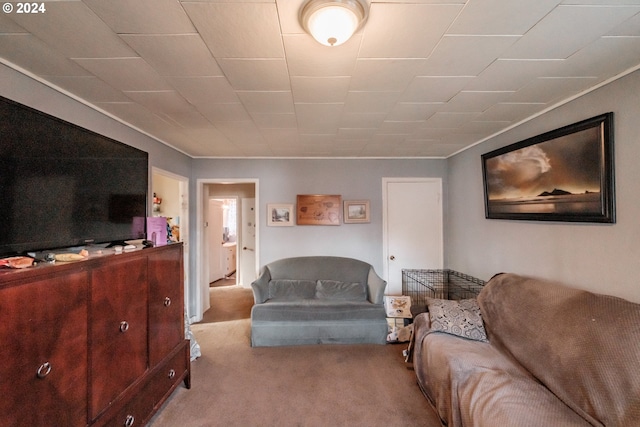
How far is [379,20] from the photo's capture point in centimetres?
125

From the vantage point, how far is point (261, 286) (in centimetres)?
345

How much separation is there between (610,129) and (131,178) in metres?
3.71

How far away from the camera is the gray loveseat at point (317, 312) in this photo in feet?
10.3

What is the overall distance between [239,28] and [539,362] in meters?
2.71

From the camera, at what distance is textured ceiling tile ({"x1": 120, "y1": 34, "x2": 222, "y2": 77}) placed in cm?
137

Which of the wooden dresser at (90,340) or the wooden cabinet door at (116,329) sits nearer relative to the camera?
the wooden dresser at (90,340)

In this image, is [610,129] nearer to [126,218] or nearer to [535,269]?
[535,269]

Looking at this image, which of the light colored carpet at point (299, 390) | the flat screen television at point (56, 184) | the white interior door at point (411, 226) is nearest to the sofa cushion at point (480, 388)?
the light colored carpet at point (299, 390)

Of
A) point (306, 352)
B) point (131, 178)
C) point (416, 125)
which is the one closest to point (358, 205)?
point (416, 125)

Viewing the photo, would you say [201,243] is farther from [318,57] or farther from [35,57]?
[318,57]

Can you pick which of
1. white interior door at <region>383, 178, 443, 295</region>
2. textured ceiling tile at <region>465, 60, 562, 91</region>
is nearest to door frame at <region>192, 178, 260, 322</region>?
white interior door at <region>383, 178, 443, 295</region>

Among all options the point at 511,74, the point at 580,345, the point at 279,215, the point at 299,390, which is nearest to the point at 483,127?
the point at 511,74

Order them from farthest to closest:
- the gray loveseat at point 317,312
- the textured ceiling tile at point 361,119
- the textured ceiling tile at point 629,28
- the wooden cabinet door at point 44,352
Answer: the gray loveseat at point 317,312 < the textured ceiling tile at point 361,119 < the textured ceiling tile at point 629,28 < the wooden cabinet door at point 44,352

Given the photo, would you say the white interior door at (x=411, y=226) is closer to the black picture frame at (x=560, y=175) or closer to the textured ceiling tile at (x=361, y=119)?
the black picture frame at (x=560, y=175)
